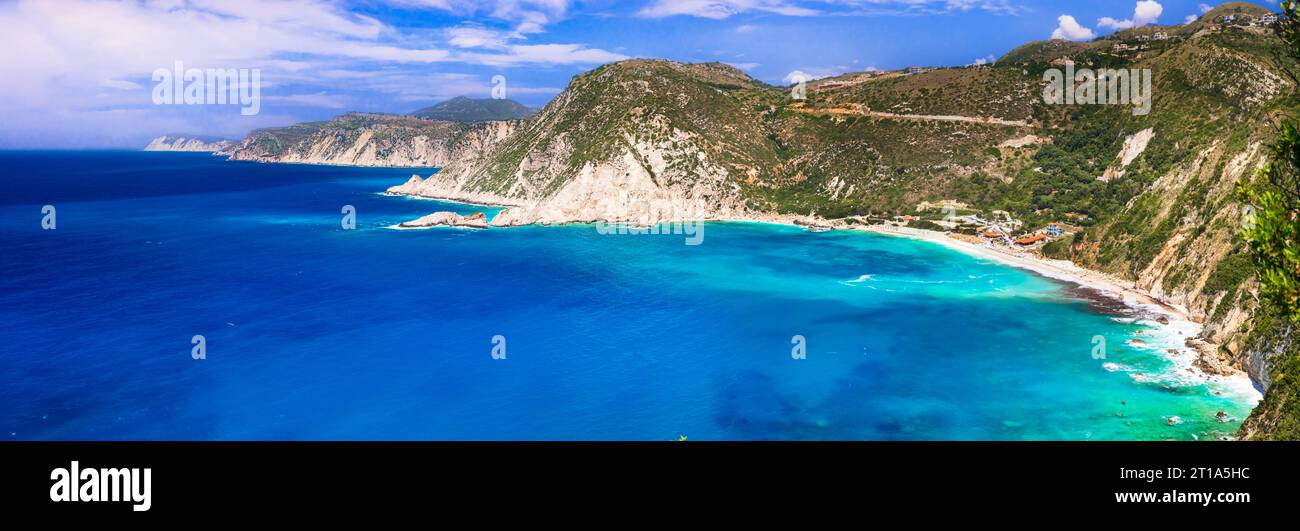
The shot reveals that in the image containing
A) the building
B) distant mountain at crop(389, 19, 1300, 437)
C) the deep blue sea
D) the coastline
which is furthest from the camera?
the building

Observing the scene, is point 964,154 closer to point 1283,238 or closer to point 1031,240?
point 1031,240

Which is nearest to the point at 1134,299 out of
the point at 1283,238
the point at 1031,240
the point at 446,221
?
the point at 1031,240

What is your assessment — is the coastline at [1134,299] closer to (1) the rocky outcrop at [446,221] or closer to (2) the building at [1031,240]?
(2) the building at [1031,240]

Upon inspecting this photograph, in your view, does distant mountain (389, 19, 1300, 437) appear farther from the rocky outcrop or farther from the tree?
the tree

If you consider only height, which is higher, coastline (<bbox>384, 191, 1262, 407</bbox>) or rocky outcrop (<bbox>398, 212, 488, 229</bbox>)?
rocky outcrop (<bbox>398, 212, 488, 229</bbox>)

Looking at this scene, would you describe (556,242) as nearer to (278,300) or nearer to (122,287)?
(278,300)

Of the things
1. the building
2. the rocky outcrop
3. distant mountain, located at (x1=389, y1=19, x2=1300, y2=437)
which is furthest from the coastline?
the rocky outcrop
